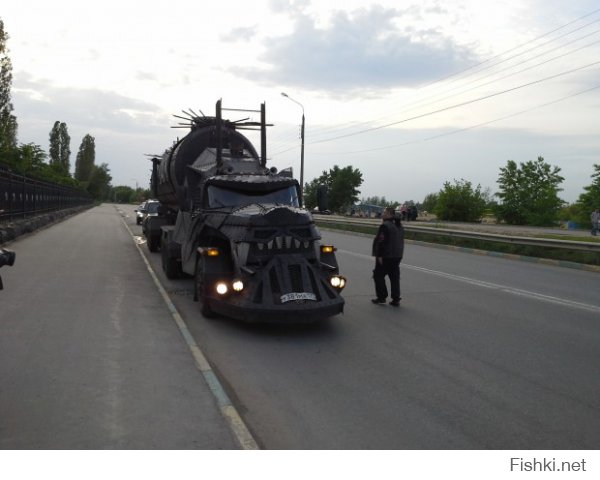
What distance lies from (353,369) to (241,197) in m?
4.34

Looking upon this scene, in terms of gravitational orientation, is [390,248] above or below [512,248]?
above

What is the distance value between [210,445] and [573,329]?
19.5 ft

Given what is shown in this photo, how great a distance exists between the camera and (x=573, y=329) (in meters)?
7.76

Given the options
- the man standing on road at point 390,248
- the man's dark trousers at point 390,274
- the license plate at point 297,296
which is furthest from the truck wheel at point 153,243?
the license plate at point 297,296

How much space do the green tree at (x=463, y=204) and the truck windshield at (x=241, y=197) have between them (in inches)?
2157

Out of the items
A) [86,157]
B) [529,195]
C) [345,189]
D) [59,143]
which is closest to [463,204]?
[529,195]

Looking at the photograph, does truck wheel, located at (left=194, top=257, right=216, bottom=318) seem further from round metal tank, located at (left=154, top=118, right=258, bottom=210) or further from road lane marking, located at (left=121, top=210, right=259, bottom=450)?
round metal tank, located at (left=154, top=118, right=258, bottom=210)

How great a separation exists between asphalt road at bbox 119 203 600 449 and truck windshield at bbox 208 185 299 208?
1885mm

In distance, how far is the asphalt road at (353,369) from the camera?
4.30 metres

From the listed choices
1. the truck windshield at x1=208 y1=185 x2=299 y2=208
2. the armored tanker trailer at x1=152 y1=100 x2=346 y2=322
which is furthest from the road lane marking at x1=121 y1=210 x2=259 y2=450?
the truck windshield at x1=208 y1=185 x2=299 y2=208

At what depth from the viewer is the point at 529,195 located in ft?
207

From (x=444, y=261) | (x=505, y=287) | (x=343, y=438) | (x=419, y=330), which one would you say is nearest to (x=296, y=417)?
(x=343, y=438)

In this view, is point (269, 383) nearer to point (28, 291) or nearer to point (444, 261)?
point (28, 291)

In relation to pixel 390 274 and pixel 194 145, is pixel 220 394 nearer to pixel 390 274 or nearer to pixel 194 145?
pixel 390 274
